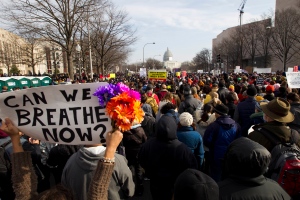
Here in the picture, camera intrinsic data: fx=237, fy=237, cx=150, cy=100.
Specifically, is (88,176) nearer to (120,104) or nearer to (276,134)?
(120,104)

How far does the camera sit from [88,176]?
2.17 m

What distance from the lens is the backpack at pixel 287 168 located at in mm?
2406

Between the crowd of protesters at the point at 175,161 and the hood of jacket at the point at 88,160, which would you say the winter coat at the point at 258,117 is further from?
the hood of jacket at the point at 88,160

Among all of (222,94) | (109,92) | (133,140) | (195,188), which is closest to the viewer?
(195,188)

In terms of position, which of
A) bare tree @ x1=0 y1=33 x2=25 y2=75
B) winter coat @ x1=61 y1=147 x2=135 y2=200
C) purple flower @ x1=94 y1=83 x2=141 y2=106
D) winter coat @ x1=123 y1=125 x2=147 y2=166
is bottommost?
winter coat @ x1=123 y1=125 x2=147 y2=166

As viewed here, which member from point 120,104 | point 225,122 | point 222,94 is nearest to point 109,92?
point 120,104

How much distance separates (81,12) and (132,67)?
98043 millimetres

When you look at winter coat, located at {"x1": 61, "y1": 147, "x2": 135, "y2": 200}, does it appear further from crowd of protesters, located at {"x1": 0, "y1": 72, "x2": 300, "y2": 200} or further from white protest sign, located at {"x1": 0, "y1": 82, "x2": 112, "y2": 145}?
white protest sign, located at {"x1": 0, "y1": 82, "x2": 112, "y2": 145}

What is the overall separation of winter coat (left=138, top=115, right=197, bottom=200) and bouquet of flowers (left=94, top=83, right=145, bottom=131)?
125cm

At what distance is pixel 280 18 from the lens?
39812mm

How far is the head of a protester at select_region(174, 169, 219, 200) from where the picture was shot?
149 centimetres

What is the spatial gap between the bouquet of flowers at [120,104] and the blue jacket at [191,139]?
2052 millimetres

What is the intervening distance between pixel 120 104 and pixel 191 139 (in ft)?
7.36

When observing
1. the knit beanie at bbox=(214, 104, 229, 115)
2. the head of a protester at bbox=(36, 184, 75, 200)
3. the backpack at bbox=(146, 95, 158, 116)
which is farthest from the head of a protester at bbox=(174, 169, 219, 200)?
the backpack at bbox=(146, 95, 158, 116)
